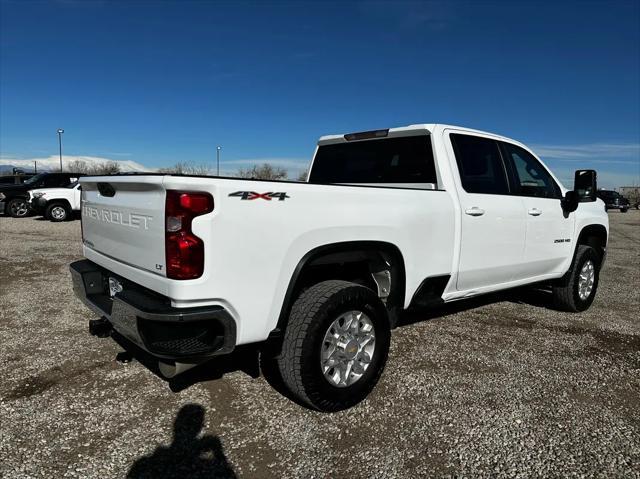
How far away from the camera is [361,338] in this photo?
10.5ft

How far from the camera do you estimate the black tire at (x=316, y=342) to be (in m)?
2.83

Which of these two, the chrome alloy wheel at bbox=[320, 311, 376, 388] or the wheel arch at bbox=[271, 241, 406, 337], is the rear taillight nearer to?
the wheel arch at bbox=[271, 241, 406, 337]

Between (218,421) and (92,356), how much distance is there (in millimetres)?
1576

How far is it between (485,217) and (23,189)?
1752cm

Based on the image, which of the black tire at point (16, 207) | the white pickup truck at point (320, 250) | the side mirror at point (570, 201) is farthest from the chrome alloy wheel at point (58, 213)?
the side mirror at point (570, 201)

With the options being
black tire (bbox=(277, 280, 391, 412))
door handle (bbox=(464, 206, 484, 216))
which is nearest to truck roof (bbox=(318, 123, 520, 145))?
door handle (bbox=(464, 206, 484, 216))

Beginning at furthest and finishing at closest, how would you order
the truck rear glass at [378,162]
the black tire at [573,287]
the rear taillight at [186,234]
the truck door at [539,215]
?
the black tire at [573,287], the truck door at [539,215], the truck rear glass at [378,162], the rear taillight at [186,234]

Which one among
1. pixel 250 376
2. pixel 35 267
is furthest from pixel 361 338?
pixel 35 267

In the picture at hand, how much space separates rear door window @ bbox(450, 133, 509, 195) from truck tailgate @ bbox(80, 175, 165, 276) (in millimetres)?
2514

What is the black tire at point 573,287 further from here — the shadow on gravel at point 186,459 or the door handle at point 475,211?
the shadow on gravel at point 186,459

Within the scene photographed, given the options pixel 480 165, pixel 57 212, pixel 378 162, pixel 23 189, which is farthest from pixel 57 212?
pixel 480 165

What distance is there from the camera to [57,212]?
16.0 meters

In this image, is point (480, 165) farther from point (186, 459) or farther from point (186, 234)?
point (186, 459)

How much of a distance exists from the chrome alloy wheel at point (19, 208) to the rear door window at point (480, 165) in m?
17.4
